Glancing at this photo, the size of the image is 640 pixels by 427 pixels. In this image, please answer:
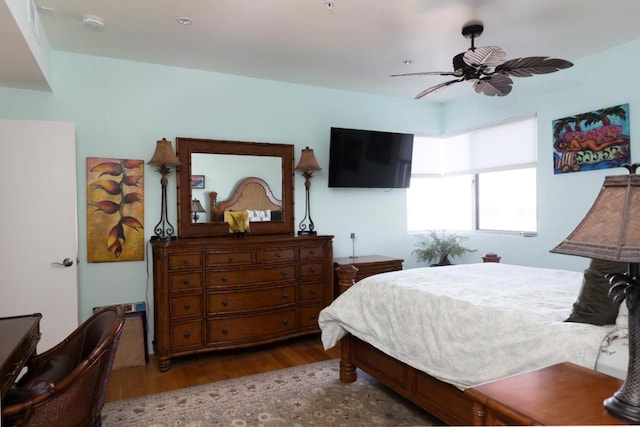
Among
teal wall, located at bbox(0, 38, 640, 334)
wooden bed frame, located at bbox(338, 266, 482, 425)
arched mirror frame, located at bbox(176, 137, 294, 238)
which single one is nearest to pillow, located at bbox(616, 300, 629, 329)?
wooden bed frame, located at bbox(338, 266, 482, 425)

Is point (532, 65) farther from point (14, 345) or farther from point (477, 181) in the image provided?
point (14, 345)

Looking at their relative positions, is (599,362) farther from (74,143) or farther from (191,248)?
(74,143)

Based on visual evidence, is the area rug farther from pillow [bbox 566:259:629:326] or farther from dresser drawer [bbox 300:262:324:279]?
pillow [bbox 566:259:629:326]

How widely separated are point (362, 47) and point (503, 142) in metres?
2.18

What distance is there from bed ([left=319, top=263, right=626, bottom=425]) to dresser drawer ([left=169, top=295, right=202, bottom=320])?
1.21 m

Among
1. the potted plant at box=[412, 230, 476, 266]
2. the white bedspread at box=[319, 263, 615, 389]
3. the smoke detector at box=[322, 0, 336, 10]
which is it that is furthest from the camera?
the potted plant at box=[412, 230, 476, 266]

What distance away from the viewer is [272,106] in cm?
447

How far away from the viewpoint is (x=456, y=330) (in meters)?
2.15

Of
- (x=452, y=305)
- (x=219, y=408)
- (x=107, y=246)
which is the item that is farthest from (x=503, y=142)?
(x=107, y=246)

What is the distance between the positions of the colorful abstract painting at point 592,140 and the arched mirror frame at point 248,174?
2719mm

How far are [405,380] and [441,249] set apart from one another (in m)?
2.78

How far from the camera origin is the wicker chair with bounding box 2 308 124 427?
1.57m

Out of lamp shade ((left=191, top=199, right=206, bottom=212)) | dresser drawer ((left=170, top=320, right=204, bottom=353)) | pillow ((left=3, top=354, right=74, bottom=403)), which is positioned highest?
lamp shade ((left=191, top=199, right=206, bottom=212))

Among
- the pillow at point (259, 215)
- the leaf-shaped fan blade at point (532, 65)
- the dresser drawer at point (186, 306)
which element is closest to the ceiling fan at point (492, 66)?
the leaf-shaped fan blade at point (532, 65)
